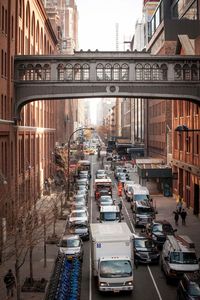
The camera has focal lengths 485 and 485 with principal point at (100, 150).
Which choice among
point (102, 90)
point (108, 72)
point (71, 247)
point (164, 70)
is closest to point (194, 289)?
point (71, 247)

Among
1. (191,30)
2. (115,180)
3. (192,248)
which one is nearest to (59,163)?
(115,180)

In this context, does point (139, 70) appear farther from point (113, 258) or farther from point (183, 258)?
point (113, 258)

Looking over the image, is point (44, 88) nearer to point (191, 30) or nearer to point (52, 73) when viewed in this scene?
point (52, 73)

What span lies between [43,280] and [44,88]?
2036cm

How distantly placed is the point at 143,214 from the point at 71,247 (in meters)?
13.1

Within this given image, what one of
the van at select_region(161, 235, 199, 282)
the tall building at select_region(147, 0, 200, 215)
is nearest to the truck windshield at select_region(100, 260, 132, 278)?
the van at select_region(161, 235, 199, 282)

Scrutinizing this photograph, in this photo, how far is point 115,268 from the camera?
2142 cm

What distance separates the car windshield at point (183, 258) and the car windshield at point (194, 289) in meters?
5.01

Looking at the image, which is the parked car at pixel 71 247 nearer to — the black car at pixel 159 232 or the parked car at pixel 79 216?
the black car at pixel 159 232

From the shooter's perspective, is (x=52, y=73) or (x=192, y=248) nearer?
(x=192, y=248)

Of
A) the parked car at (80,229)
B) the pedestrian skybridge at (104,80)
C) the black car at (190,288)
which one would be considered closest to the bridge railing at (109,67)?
the pedestrian skybridge at (104,80)

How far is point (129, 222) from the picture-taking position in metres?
42.0

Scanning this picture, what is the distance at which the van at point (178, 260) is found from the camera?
2291cm

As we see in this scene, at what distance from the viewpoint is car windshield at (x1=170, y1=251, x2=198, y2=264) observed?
921 inches
